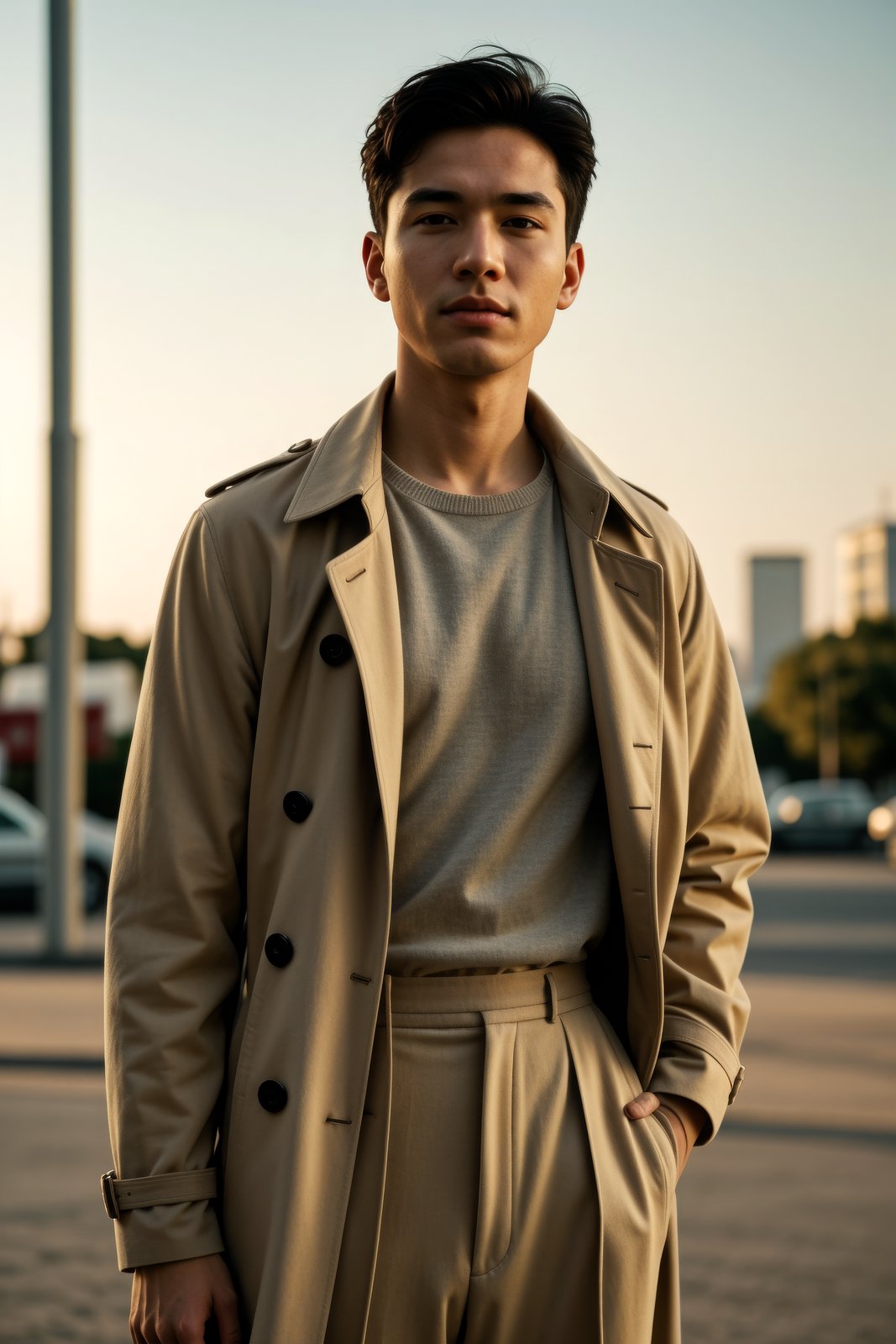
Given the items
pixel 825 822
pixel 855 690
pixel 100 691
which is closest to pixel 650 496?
pixel 100 691

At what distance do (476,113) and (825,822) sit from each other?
35.8m

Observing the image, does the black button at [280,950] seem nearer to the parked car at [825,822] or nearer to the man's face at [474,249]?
the man's face at [474,249]

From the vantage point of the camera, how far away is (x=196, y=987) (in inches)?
77.6

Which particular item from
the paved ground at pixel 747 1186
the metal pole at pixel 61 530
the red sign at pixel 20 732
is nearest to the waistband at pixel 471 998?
the paved ground at pixel 747 1186

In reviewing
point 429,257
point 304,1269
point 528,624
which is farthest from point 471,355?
point 304,1269

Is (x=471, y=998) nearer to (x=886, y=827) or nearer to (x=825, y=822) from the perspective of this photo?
(x=886, y=827)

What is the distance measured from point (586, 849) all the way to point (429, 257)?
787 mm

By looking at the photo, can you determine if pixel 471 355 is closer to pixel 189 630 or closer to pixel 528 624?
pixel 528 624

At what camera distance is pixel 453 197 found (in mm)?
2123

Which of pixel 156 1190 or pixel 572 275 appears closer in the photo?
pixel 156 1190

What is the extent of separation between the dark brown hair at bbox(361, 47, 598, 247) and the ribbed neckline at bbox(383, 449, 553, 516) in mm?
341

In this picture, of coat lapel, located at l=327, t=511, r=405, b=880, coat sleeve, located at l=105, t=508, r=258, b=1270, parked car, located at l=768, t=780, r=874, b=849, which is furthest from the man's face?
parked car, located at l=768, t=780, r=874, b=849

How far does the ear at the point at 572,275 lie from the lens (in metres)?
2.28

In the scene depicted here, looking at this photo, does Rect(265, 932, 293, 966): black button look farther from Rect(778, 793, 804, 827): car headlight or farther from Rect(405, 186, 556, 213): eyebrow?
Rect(778, 793, 804, 827): car headlight
